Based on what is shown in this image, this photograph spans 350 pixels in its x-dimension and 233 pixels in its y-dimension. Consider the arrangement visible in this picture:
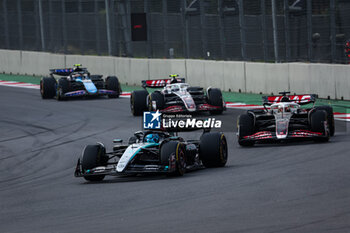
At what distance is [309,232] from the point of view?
8.09 metres

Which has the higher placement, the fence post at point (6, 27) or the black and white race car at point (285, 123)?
the fence post at point (6, 27)

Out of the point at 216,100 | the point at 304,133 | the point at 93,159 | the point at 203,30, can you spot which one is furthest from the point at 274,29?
the point at 93,159

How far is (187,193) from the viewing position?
1135cm

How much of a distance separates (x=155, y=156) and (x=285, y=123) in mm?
4015

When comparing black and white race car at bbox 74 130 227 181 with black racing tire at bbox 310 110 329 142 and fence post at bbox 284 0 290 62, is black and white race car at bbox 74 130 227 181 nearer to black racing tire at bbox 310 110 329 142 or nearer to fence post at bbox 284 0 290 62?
black racing tire at bbox 310 110 329 142

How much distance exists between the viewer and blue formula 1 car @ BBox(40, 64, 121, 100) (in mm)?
28969

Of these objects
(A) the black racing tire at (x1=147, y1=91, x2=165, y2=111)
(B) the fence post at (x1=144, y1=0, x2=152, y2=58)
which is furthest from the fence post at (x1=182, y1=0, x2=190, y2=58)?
(A) the black racing tire at (x1=147, y1=91, x2=165, y2=111)

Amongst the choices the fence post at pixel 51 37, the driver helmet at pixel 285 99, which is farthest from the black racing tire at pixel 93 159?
the fence post at pixel 51 37

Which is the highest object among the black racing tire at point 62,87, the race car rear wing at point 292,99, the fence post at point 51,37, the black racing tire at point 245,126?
the fence post at point 51,37

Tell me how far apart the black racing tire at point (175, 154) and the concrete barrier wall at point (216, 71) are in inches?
474

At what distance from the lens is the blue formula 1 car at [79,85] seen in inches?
1141

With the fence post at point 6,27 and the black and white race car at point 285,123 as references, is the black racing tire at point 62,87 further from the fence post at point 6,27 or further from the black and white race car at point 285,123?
the fence post at point 6,27

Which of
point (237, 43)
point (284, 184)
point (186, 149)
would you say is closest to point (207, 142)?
point (186, 149)

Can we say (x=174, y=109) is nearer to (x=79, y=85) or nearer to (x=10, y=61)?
(x=79, y=85)
